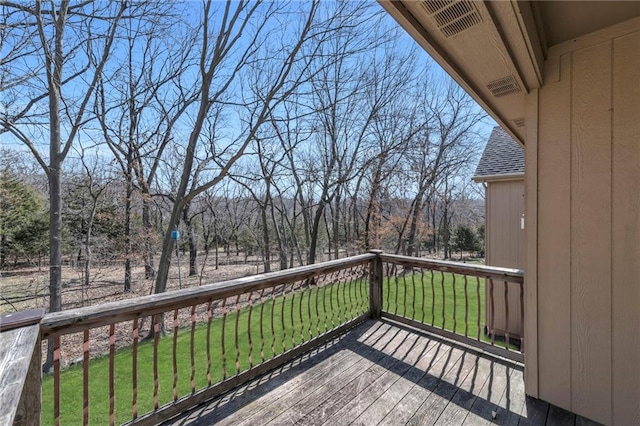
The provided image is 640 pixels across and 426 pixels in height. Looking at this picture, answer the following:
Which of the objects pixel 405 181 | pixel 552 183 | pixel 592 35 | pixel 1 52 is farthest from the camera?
pixel 405 181

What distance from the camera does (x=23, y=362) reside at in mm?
1048

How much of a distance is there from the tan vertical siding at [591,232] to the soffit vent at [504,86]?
0.70 ft

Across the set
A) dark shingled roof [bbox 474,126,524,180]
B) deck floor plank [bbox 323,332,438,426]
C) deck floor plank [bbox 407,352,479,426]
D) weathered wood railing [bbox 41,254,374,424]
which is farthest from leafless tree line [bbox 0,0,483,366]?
deck floor plank [bbox 407,352,479,426]

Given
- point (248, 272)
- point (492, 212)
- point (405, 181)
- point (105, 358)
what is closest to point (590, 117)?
point (492, 212)

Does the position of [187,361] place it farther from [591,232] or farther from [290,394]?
[591,232]

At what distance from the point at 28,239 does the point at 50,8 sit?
8391mm

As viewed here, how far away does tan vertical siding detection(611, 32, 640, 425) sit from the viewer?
177 cm

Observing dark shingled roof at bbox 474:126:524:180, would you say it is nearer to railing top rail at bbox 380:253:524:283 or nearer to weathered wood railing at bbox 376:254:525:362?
weathered wood railing at bbox 376:254:525:362

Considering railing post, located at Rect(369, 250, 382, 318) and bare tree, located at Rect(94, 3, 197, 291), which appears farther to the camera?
bare tree, located at Rect(94, 3, 197, 291)

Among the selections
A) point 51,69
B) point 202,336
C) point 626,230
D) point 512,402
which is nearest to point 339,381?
point 512,402

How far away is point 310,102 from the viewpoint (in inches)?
365

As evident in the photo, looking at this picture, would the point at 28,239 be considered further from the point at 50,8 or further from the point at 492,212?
the point at 492,212

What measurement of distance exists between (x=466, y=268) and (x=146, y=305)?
2.87 metres

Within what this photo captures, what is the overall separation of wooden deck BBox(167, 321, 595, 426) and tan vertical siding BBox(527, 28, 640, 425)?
0.31 m
